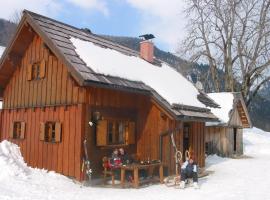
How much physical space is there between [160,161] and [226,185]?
98.4 inches

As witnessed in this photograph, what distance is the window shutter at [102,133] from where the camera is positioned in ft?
45.4

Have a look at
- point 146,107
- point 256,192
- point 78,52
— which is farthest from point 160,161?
point 78,52

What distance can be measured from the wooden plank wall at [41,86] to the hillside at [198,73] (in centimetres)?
784

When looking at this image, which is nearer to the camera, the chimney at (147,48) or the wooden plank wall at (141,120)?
the wooden plank wall at (141,120)

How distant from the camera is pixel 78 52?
14430mm

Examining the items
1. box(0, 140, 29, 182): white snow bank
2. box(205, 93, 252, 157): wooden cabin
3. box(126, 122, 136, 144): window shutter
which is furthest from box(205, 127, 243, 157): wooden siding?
box(0, 140, 29, 182): white snow bank

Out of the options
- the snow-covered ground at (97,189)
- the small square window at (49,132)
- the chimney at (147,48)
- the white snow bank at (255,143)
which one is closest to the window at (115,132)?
the snow-covered ground at (97,189)

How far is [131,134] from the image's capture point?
1557 centimetres

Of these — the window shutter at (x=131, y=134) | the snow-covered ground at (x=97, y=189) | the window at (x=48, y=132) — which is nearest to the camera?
the snow-covered ground at (x=97, y=189)

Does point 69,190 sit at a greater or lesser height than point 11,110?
lesser

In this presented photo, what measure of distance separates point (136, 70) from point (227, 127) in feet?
34.0

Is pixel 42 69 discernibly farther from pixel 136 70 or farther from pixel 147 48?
pixel 147 48

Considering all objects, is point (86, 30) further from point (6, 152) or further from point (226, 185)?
point (226, 185)

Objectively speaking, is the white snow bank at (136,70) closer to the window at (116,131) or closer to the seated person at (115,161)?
the window at (116,131)
